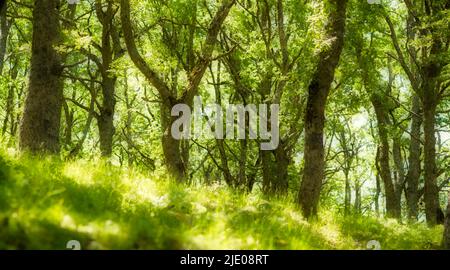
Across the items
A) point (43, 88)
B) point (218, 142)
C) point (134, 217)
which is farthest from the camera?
point (218, 142)

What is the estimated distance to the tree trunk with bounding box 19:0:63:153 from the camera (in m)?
9.21

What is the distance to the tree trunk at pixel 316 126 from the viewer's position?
895 cm

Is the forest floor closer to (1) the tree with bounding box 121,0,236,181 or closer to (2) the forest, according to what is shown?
(2) the forest

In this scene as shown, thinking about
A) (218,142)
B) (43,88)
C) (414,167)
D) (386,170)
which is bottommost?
(386,170)

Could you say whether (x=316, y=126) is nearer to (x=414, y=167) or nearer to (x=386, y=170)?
(x=386, y=170)

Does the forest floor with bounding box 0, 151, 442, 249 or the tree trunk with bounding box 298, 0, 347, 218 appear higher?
the tree trunk with bounding box 298, 0, 347, 218

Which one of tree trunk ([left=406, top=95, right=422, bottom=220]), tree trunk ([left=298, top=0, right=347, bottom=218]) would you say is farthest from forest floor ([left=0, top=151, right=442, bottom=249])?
→ tree trunk ([left=406, top=95, right=422, bottom=220])

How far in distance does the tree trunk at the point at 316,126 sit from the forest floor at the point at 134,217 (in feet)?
1.86

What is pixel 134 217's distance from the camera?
16.3 feet

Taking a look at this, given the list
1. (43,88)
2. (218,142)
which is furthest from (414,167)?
(43,88)

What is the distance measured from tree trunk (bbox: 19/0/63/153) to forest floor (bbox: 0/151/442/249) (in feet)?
7.55

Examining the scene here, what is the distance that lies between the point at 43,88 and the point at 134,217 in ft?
18.3

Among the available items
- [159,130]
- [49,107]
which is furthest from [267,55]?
[159,130]

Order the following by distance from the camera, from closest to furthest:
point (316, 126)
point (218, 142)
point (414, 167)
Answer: point (316, 126) → point (414, 167) → point (218, 142)
